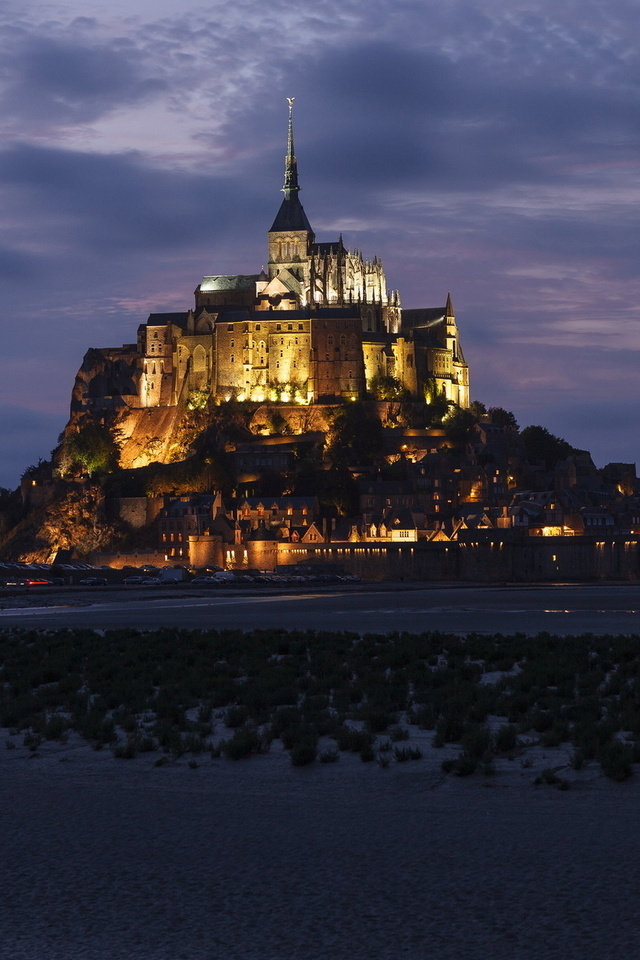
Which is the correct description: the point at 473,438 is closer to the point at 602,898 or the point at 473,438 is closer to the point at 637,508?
the point at 637,508

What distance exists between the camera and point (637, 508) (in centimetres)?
11825

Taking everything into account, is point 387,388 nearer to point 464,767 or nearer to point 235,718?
point 235,718

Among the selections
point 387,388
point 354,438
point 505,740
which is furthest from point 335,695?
point 387,388

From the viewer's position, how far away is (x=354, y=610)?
204 feet

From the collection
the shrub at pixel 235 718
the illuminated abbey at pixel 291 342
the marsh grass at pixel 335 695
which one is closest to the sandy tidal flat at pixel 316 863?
the marsh grass at pixel 335 695

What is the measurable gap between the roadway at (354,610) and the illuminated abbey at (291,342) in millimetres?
46676

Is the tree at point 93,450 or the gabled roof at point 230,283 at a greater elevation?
the gabled roof at point 230,283

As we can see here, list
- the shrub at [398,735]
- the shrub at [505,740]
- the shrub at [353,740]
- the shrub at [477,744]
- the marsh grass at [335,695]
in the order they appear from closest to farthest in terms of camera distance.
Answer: the shrub at [477,744], the shrub at [505,740], the shrub at [353,740], the marsh grass at [335,695], the shrub at [398,735]

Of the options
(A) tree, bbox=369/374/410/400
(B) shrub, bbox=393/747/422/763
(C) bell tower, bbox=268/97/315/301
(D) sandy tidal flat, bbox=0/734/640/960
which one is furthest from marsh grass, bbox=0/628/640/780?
(C) bell tower, bbox=268/97/315/301

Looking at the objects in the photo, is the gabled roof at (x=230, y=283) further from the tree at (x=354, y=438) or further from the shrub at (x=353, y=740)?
the shrub at (x=353, y=740)

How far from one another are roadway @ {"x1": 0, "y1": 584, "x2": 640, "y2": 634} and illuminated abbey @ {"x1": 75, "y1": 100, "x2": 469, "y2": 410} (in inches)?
1838

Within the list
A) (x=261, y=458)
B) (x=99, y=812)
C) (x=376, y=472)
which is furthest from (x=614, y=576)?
(x=99, y=812)

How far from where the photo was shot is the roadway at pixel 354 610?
4747 cm

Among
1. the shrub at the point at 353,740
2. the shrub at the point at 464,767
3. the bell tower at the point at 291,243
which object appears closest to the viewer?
the shrub at the point at 464,767
